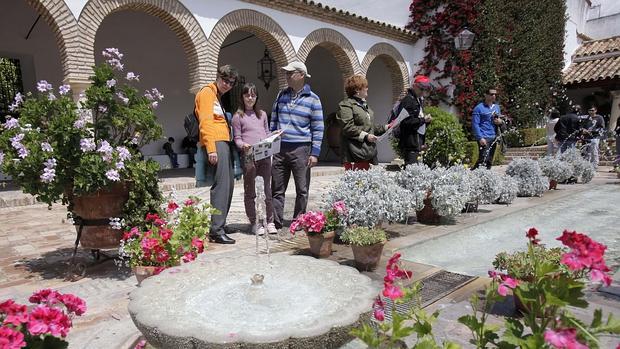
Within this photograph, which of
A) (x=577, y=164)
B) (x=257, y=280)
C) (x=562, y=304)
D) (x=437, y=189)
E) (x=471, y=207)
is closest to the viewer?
(x=562, y=304)

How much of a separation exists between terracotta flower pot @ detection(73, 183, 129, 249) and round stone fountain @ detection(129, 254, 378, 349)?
1.28 m

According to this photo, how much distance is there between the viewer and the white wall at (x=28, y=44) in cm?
940

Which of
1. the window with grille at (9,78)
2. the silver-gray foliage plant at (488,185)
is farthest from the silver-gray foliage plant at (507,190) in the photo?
the window with grille at (9,78)

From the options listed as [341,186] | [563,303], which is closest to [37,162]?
[341,186]

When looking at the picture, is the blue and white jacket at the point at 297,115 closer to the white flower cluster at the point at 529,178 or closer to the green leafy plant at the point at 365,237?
the green leafy plant at the point at 365,237

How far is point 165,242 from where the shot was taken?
2.77 metres

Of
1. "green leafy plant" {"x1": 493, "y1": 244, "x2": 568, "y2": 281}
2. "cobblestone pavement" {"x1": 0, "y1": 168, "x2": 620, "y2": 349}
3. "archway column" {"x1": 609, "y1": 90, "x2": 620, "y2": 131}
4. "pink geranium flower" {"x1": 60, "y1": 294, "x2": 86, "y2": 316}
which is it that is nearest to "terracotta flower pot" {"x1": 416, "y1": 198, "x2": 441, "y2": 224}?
"cobblestone pavement" {"x1": 0, "y1": 168, "x2": 620, "y2": 349}

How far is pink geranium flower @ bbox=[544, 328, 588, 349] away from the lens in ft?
3.30

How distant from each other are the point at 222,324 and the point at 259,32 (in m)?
8.79

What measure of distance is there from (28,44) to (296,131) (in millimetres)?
8790

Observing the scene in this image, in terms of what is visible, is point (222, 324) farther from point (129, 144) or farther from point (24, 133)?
Result: point (24, 133)

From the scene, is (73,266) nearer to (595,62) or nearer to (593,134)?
(593,134)

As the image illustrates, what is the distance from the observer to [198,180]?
13.1 feet

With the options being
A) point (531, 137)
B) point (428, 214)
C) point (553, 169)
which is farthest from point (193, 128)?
point (531, 137)
